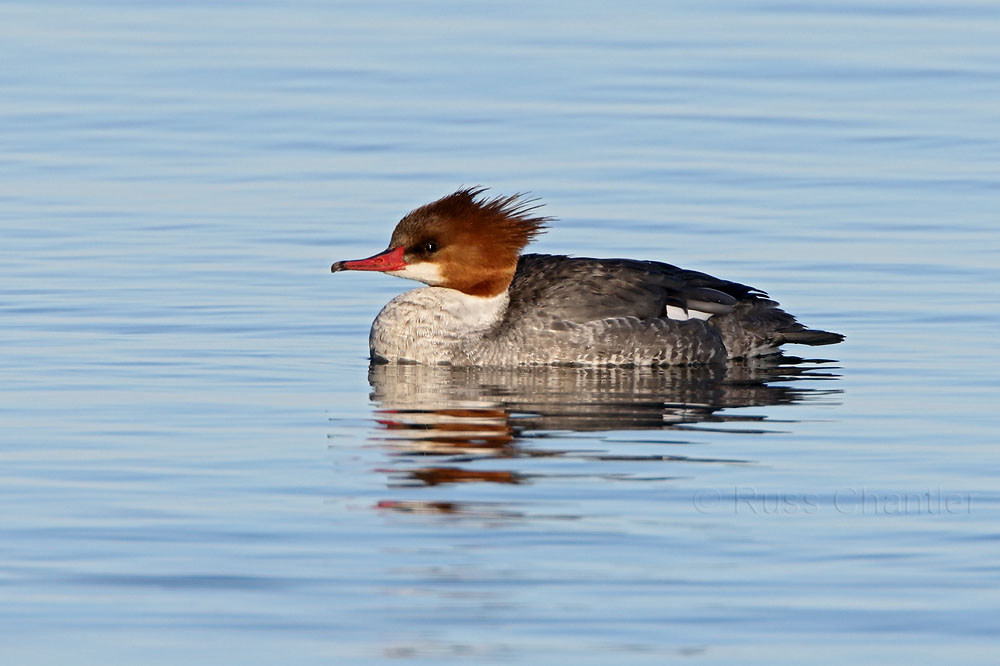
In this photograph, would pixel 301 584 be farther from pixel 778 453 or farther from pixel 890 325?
pixel 890 325

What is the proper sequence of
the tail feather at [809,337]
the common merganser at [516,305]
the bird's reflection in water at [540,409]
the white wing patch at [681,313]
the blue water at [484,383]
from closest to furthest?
the blue water at [484,383] < the bird's reflection in water at [540,409] < the common merganser at [516,305] < the white wing patch at [681,313] < the tail feather at [809,337]

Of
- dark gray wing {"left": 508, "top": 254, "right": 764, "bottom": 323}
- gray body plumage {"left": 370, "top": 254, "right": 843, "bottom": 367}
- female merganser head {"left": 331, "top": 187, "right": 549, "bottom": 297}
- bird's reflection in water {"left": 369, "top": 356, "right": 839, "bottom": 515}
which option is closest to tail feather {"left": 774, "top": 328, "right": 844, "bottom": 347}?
gray body plumage {"left": 370, "top": 254, "right": 843, "bottom": 367}

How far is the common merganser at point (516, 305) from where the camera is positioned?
13.9 m

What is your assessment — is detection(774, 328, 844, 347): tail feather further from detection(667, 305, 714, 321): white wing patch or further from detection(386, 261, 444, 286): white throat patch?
detection(386, 261, 444, 286): white throat patch

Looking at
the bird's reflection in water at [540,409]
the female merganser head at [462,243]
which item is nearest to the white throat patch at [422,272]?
the female merganser head at [462,243]

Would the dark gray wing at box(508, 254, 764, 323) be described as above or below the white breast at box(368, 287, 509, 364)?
above

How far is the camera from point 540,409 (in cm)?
1224

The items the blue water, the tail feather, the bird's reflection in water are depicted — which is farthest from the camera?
the tail feather

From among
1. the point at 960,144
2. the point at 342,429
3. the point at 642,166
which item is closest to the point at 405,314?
the point at 342,429

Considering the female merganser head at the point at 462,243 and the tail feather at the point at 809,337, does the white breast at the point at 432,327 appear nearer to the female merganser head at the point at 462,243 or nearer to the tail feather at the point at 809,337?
the female merganser head at the point at 462,243

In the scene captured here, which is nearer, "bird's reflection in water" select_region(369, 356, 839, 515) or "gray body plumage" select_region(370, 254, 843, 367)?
"bird's reflection in water" select_region(369, 356, 839, 515)

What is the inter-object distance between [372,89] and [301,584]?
1797cm

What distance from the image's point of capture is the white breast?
13953mm

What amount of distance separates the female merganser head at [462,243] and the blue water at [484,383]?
77 cm
